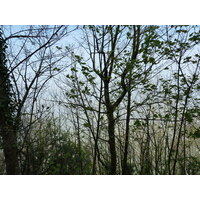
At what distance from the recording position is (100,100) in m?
2.62

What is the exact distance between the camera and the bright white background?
212cm

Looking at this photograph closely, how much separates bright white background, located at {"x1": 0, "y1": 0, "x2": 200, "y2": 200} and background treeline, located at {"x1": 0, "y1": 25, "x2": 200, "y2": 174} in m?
0.13

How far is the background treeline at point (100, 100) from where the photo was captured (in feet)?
8.04

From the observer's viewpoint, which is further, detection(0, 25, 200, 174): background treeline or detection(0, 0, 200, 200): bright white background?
detection(0, 25, 200, 174): background treeline
